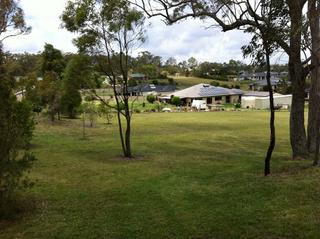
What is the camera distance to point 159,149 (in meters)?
22.2

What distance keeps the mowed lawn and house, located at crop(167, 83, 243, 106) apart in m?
58.0

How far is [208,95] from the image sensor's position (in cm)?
7850

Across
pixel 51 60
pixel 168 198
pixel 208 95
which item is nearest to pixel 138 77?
pixel 168 198

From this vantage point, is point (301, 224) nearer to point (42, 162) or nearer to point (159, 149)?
point (42, 162)

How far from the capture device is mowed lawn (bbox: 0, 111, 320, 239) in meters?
8.25

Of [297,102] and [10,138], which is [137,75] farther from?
[10,138]

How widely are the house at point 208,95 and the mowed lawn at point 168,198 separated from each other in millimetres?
57961

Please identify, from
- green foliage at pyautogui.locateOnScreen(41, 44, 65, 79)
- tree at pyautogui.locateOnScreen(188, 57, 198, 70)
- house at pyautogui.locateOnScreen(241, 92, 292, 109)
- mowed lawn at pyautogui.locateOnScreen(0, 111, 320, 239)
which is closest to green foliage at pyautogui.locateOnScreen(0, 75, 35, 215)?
mowed lawn at pyautogui.locateOnScreen(0, 111, 320, 239)

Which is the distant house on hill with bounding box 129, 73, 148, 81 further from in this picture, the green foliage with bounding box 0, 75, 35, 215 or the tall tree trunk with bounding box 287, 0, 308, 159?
the green foliage with bounding box 0, 75, 35, 215

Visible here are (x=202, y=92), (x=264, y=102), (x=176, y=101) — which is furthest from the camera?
(x=202, y=92)

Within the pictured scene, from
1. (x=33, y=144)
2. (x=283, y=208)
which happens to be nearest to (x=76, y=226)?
(x=283, y=208)

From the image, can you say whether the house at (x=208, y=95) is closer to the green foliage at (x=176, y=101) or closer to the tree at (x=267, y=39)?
the green foliage at (x=176, y=101)

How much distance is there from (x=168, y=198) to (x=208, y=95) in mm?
68450

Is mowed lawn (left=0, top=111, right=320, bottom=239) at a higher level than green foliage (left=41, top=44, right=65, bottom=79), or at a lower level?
lower
